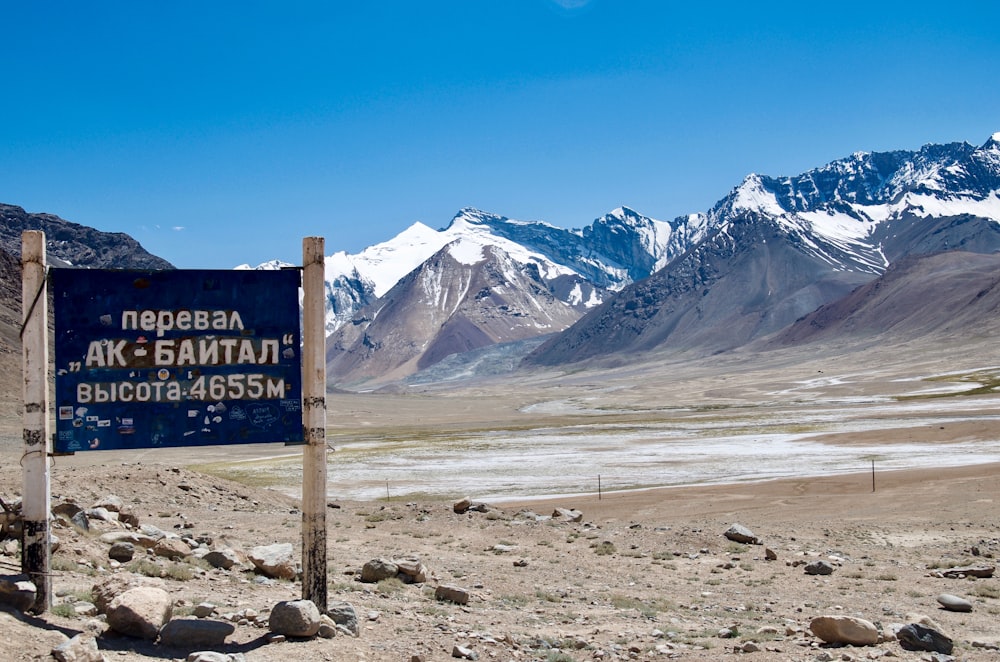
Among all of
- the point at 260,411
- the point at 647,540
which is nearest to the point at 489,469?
the point at 647,540

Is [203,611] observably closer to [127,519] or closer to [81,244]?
[127,519]

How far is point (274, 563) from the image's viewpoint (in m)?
13.6

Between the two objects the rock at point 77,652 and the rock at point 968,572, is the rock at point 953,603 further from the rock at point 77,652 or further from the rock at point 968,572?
the rock at point 77,652

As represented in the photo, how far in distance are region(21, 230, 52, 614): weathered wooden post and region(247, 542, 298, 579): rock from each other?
3862mm

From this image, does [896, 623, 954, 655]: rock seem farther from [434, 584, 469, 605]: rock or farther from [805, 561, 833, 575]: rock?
[805, 561, 833, 575]: rock

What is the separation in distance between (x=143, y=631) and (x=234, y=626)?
99 centimetres

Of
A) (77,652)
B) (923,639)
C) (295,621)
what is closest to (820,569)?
(923,639)

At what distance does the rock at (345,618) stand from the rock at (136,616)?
180 centimetres

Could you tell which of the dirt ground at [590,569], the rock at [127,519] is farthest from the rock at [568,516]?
the rock at [127,519]

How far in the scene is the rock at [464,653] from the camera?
33.2 feet

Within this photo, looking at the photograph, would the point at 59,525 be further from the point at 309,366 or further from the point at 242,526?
the point at 242,526

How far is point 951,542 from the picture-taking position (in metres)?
22.0

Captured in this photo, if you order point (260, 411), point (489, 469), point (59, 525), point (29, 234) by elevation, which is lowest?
point (489, 469)

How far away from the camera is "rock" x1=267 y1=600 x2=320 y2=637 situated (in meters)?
9.80
